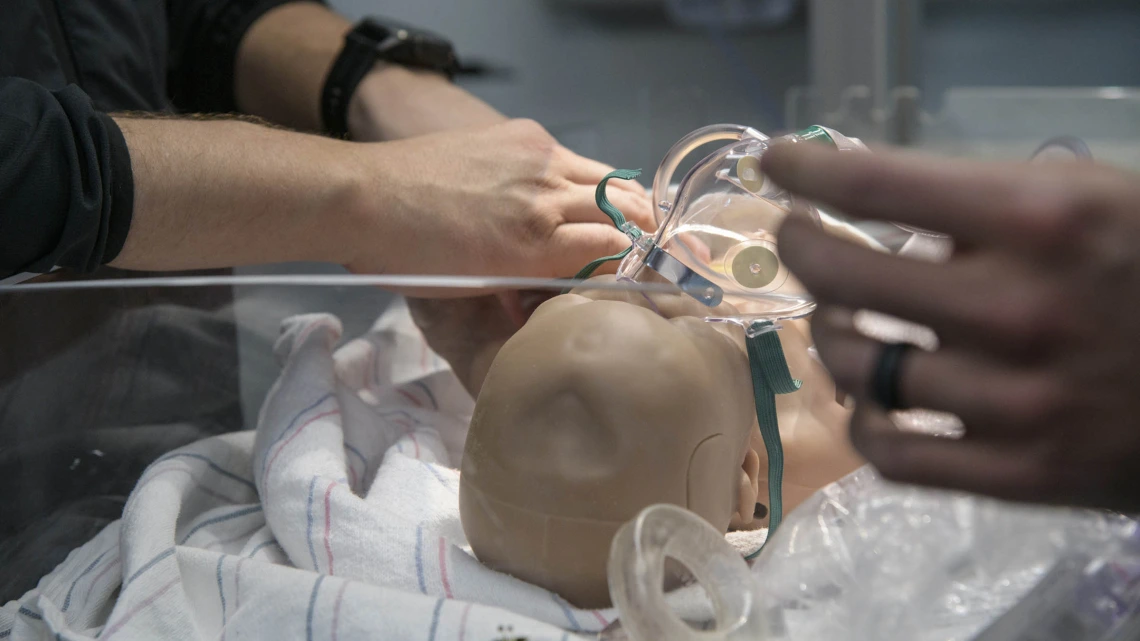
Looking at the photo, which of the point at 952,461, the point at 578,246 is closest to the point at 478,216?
the point at 578,246

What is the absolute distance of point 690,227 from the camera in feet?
1.82

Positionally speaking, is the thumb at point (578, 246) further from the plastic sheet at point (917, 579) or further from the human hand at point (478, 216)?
the plastic sheet at point (917, 579)

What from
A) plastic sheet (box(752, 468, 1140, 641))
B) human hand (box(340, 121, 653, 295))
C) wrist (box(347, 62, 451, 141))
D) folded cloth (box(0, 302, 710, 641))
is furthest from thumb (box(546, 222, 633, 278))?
wrist (box(347, 62, 451, 141))

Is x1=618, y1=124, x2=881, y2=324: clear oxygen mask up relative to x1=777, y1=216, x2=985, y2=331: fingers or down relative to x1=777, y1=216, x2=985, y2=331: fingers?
down

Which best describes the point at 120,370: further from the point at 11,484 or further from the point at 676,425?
the point at 676,425

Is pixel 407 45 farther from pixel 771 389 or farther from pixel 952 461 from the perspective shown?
pixel 952 461

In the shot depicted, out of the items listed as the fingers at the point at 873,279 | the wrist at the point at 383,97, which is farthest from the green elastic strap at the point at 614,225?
the wrist at the point at 383,97

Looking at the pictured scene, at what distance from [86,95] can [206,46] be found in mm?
361

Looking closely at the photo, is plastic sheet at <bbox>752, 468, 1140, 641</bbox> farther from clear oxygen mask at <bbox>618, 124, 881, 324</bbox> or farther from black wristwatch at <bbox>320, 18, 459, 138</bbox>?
black wristwatch at <bbox>320, 18, 459, 138</bbox>

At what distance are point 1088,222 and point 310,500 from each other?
42cm

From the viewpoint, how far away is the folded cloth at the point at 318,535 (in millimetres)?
446

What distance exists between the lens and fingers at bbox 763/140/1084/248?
0.27 m

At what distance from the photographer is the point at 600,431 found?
46 centimetres

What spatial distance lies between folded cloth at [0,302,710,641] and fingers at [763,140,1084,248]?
0.20 meters
